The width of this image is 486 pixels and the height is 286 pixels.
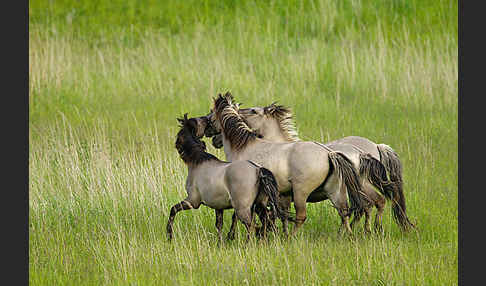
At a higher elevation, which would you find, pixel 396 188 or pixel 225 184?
pixel 225 184

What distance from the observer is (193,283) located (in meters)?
7.23

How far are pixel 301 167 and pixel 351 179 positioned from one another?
614 millimetres

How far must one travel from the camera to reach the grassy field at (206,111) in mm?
7668

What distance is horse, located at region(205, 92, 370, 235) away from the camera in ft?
26.4

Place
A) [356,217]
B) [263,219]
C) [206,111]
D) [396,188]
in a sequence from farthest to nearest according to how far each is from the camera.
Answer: [206,111] < [396,188] < [356,217] < [263,219]

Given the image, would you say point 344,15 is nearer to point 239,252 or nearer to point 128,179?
point 128,179

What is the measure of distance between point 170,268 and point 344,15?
1295 cm

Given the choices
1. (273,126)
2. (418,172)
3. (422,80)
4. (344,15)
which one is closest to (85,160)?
(273,126)

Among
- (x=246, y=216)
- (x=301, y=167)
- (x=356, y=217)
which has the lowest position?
(x=356, y=217)

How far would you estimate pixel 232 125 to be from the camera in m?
8.50

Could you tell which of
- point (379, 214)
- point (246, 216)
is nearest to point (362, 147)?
point (379, 214)

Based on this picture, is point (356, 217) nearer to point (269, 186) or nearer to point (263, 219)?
point (263, 219)

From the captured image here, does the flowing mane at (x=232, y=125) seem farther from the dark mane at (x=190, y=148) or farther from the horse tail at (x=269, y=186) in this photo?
the horse tail at (x=269, y=186)

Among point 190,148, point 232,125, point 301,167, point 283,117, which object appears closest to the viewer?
point 301,167
